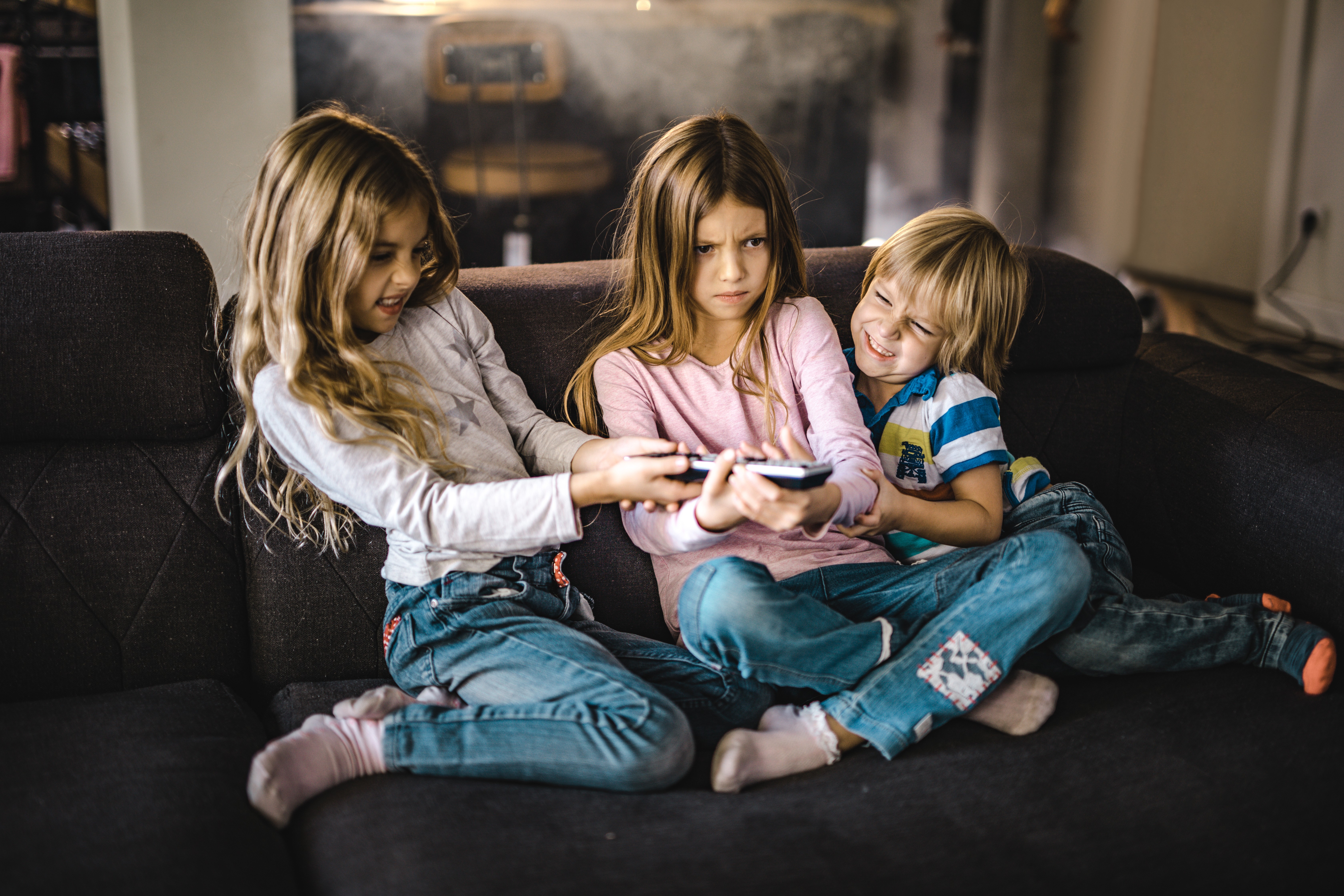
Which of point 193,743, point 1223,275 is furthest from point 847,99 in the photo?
point 193,743

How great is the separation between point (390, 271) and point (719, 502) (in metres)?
0.44

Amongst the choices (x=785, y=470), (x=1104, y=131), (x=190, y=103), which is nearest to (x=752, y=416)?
(x=785, y=470)

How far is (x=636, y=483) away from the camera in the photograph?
42.9 inches

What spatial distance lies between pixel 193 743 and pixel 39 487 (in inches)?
14.9

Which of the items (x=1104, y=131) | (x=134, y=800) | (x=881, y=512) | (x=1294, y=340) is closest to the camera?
(x=134, y=800)

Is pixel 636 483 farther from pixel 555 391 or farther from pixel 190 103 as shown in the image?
pixel 190 103

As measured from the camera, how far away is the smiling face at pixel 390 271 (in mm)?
1120

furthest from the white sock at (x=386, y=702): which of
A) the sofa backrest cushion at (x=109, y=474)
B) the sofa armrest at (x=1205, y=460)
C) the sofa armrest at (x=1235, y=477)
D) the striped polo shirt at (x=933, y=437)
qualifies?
the sofa armrest at (x=1235, y=477)

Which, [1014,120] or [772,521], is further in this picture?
[1014,120]

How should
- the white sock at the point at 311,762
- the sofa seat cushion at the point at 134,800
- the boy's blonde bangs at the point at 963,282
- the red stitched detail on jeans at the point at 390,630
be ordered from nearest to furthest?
the sofa seat cushion at the point at 134,800
the white sock at the point at 311,762
the red stitched detail on jeans at the point at 390,630
the boy's blonde bangs at the point at 963,282

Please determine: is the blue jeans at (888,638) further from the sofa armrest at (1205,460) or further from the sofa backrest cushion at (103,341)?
the sofa backrest cushion at (103,341)

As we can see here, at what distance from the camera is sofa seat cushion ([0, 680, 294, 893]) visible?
0.85 m

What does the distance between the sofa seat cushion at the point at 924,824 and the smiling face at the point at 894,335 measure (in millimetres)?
478

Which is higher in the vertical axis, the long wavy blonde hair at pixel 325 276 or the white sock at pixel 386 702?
the long wavy blonde hair at pixel 325 276
